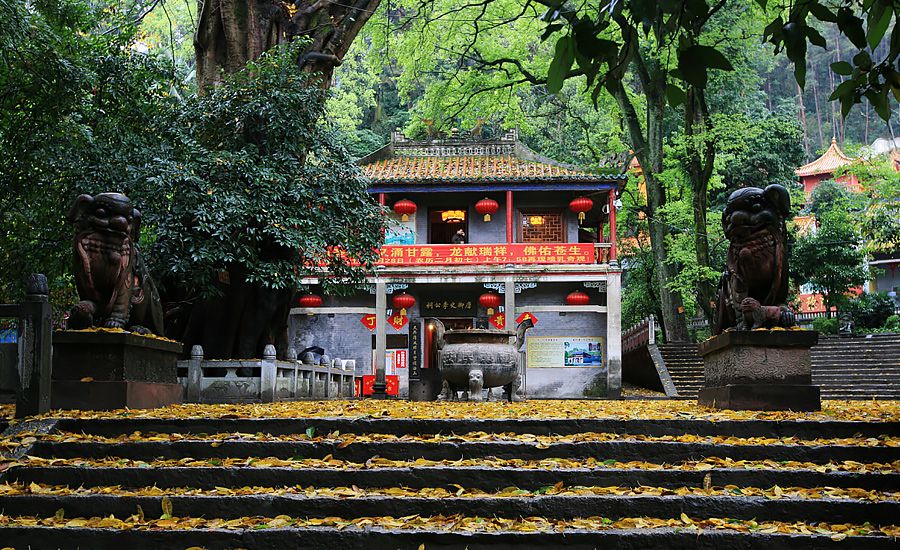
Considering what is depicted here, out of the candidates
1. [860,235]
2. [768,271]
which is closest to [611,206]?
[860,235]

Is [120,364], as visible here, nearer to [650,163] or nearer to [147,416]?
[147,416]

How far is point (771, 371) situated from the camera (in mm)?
7016

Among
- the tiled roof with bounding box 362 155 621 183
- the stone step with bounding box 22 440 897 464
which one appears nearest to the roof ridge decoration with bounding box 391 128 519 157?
the tiled roof with bounding box 362 155 621 183

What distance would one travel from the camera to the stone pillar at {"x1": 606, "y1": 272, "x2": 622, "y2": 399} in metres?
20.1

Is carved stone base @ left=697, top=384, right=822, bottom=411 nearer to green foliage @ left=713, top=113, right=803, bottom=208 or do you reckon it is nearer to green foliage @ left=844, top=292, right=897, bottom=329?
green foliage @ left=844, top=292, right=897, bottom=329

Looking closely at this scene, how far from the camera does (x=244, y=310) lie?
13.0 meters

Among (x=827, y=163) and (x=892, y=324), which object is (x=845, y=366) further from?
(x=827, y=163)

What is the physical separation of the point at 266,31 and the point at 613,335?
1146 centimetres

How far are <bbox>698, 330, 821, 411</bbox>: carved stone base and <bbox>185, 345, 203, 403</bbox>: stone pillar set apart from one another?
6.87 meters

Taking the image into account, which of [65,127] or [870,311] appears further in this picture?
[870,311]

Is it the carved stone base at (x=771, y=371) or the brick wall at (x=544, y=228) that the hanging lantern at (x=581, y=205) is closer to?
the brick wall at (x=544, y=228)

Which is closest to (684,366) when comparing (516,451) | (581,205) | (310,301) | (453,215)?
(581,205)

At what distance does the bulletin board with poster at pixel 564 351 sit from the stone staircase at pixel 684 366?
1724 mm

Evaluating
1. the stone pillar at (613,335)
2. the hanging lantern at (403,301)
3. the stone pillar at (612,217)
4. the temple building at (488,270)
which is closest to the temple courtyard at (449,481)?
the temple building at (488,270)
